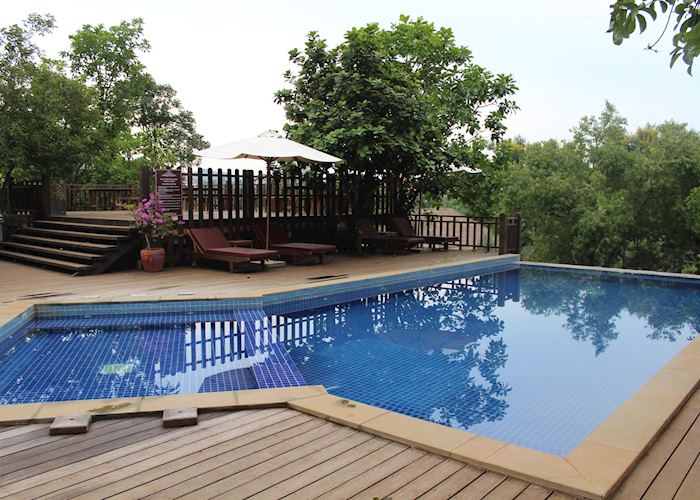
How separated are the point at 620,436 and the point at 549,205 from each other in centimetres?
2109

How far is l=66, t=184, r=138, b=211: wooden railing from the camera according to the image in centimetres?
1612

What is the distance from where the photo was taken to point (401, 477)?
2500mm

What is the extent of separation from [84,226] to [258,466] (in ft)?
31.1

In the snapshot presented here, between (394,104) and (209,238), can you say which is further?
(394,104)

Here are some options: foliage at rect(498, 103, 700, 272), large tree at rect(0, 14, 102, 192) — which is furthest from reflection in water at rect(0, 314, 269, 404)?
foliage at rect(498, 103, 700, 272)

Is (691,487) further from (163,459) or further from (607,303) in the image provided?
(607,303)

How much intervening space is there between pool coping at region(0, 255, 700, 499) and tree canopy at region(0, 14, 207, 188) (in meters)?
9.76

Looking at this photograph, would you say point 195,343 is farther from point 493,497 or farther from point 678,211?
point 678,211

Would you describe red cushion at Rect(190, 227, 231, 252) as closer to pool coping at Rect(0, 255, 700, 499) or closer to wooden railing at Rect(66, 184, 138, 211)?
pool coping at Rect(0, 255, 700, 499)

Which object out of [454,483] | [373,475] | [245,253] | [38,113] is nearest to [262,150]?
[245,253]

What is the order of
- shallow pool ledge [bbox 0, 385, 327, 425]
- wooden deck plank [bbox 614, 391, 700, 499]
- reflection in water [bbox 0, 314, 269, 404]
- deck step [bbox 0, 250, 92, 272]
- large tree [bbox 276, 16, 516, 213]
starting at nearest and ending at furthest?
wooden deck plank [bbox 614, 391, 700, 499], shallow pool ledge [bbox 0, 385, 327, 425], reflection in water [bbox 0, 314, 269, 404], deck step [bbox 0, 250, 92, 272], large tree [bbox 276, 16, 516, 213]

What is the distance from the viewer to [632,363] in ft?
18.3

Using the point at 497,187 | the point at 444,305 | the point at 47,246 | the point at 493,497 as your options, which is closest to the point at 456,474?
the point at 493,497

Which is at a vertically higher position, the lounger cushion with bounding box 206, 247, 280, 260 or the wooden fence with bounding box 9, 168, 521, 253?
the wooden fence with bounding box 9, 168, 521, 253
